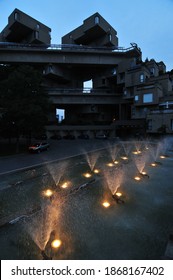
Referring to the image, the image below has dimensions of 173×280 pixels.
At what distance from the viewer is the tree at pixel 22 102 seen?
2281 centimetres

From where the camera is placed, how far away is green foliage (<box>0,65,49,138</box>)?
2281 centimetres

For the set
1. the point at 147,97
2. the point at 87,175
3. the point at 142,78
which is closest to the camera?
the point at 87,175

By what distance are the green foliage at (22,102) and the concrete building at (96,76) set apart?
2077 centimetres

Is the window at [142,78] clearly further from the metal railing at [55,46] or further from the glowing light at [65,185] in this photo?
the glowing light at [65,185]

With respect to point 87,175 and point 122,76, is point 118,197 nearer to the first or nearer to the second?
point 87,175

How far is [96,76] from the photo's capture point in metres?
55.2

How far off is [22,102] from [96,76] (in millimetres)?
37657

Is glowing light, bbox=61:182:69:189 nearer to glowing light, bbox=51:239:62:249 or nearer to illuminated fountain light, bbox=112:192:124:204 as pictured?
illuminated fountain light, bbox=112:192:124:204

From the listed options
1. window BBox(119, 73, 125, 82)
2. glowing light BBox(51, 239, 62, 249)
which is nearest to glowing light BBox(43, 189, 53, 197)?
glowing light BBox(51, 239, 62, 249)

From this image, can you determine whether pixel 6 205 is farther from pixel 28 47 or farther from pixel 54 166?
pixel 28 47

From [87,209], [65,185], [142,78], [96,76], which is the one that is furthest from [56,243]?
[96,76]

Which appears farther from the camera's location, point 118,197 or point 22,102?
point 22,102

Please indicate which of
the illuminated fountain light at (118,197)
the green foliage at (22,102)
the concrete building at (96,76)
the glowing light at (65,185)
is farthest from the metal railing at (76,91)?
the illuminated fountain light at (118,197)

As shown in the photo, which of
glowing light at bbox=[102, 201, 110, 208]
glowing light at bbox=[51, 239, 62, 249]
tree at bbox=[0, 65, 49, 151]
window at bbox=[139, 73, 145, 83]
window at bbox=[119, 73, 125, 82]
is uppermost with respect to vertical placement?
window at bbox=[119, 73, 125, 82]
